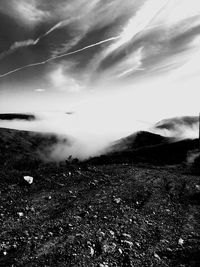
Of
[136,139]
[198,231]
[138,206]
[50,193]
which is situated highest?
[136,139]

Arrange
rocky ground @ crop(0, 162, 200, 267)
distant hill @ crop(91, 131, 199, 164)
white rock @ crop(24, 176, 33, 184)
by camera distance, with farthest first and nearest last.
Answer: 1. distant hill @ crop(91, 131, 199, 164)
2. white rock @ crop(24, 176, 33, 184)
3. rocky ground @ crop(0, 162, 200, 267)

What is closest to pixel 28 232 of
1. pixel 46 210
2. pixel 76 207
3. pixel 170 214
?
pixel 46 210

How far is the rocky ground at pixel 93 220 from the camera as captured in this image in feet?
20.1

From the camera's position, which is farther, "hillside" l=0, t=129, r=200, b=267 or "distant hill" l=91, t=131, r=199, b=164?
"distant hill" l=91, t=131, r=199, b=164

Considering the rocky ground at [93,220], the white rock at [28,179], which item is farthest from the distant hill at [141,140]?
the white rock at [28,179]

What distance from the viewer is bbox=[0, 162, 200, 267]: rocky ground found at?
6118 millimetres

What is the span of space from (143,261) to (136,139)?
49.9m

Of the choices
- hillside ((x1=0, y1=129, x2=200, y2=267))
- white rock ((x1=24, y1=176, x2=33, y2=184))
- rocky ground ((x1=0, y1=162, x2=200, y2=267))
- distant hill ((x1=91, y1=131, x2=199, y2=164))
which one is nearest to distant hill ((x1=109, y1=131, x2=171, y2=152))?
distant hill ((x1=91, y1=131, x2=199, y2=164))

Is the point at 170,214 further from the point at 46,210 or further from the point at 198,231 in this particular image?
the point at 46,210

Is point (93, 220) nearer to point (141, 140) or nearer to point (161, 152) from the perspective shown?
point (161, 152)

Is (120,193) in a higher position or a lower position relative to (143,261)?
higher

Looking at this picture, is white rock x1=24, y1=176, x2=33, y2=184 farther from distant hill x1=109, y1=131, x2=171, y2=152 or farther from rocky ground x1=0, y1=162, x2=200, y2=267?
distant hill x1=109, y1=131, x2=171, y2=152

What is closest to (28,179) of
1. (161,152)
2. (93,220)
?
(93,220)

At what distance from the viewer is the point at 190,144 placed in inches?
1468
